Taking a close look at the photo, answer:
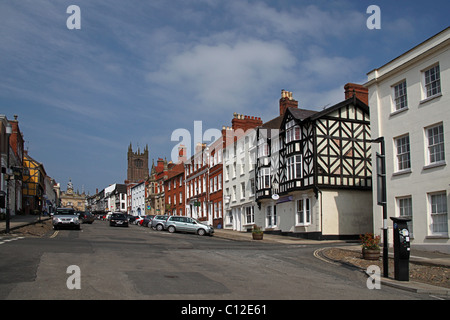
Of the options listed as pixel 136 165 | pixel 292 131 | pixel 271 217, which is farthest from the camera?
pixel 136 165

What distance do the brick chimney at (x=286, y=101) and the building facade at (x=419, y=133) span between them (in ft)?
54.4

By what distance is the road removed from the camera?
368 inches

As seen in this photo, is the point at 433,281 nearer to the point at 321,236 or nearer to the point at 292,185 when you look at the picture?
the point at 321,236

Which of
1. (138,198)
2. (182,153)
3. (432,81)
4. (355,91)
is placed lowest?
(138,198)

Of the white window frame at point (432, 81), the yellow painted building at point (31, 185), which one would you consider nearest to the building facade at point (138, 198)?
the yellow painted building at point (31, 185)

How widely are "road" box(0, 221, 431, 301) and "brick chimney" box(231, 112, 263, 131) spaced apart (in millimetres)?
30234

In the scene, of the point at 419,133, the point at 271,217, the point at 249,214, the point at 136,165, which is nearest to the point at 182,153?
the point at 249,214

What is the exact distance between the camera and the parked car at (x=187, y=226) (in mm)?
36469

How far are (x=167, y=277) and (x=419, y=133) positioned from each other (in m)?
16.3

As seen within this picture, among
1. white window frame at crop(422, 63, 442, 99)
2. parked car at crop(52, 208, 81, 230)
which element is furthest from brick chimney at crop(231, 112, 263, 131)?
white window frame at crop(422, 63, 442, 99)

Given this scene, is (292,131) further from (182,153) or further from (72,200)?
(72,200)

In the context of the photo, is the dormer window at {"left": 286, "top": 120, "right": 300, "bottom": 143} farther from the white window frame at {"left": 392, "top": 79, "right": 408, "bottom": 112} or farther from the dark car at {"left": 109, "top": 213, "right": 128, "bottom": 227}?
the dark car at {"left": 109, "top": 213, "right": 128, "bottom": 227}

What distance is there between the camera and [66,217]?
3066 centimetres

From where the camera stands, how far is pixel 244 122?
1875 inches
